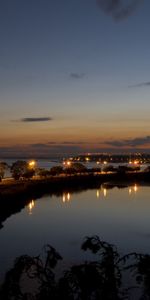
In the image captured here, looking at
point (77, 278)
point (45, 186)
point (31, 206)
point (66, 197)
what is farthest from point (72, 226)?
point (45, 186)

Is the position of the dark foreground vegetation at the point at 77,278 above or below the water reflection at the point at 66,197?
above

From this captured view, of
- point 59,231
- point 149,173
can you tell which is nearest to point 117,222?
point 59,231

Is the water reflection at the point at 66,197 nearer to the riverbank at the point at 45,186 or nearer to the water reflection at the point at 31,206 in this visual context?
the riverbank at the point at 45,186

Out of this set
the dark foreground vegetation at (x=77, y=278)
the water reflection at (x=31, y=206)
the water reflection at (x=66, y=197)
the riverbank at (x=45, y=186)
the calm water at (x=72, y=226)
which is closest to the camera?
the dark foreground vegetation at (x=77, y=278)

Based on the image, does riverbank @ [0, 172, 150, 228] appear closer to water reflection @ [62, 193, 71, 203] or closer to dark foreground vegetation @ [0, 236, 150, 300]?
water reflection @ [62, 193, 71, 203]

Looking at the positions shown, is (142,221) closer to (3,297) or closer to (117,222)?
(117,222)

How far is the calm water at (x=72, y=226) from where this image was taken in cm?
3356

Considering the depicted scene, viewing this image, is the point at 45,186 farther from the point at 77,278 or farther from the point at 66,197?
the point at 77,278

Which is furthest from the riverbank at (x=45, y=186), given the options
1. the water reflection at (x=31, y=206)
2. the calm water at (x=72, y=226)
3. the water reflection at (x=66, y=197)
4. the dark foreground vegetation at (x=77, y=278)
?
the dark foreground vegetation at (x=77, y=278)

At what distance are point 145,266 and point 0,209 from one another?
4942cm

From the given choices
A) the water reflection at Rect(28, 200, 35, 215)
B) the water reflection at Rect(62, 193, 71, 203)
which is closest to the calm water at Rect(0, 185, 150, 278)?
the water reflection at Rect(28, 200, 35, 215)

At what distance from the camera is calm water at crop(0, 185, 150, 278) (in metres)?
33.6

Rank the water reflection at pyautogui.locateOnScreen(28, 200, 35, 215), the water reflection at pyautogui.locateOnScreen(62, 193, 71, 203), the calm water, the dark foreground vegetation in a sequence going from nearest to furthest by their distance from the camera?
the dark foreground vegetation, the calm water, the water reflection at pyautogui.locateOnScreen(28, 200, 35, 215), the water reflection at pyautogui.locateOnScreen(62, 193, 71, 203)

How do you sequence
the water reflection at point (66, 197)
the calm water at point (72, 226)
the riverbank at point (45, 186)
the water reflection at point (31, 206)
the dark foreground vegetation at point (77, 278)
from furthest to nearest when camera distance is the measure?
the water reflection at point (66, 197) < the water reflection at point (31, 206) < the riverbank at point (45, 186) < the calm water at point (72, 226) < the dark foreground vegetation at point (77, 278)
